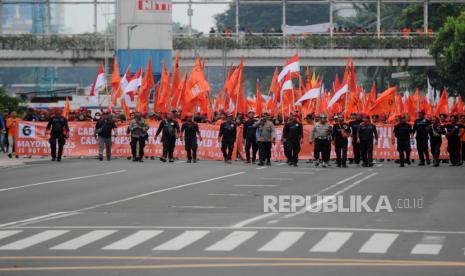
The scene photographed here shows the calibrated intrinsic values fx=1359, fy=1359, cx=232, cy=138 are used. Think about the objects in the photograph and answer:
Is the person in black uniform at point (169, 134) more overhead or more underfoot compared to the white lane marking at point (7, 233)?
more overhead

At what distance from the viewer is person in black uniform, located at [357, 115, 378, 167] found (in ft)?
128

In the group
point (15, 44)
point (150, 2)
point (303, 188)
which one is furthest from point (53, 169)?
point (15, 44)

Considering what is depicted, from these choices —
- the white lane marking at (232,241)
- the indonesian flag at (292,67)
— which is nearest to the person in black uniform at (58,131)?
the indonesian flag at (292,67)

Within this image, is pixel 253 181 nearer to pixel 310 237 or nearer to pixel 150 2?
pixel 310 237

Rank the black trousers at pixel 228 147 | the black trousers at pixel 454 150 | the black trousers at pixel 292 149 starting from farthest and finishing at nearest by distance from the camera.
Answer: the black trousers at pixel 228 147
the black trousers at pixel 454 150
the black trousers at pixel 292 149

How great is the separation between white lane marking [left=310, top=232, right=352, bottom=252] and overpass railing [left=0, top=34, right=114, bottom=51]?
68490 mm

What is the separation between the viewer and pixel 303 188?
27.8 meters

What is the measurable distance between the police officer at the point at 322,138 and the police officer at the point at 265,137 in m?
1.17

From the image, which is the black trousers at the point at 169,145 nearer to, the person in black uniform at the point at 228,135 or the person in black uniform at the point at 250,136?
the person in black uniform at the point at 228,135

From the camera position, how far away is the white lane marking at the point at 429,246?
15.9 metres

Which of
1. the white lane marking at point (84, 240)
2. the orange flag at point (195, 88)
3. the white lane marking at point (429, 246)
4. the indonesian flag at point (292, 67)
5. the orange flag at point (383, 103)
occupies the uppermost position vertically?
the indonesian flag at point (292, 67)

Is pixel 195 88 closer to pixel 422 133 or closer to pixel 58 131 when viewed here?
pixel 58 131

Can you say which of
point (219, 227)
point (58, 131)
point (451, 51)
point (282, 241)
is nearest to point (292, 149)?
point (58, 131)

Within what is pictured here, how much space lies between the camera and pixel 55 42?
85.9 meters
